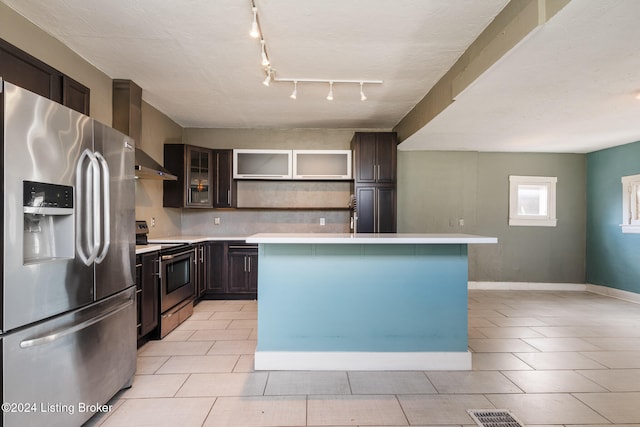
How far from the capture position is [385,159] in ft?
14.6

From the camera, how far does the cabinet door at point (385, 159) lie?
14.5 feet

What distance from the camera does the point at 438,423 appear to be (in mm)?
1809

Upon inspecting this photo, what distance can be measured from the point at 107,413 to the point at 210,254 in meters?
2.60

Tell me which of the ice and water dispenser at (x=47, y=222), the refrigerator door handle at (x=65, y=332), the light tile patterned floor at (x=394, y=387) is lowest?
the light tile patterned floor at (x=394, y=387)

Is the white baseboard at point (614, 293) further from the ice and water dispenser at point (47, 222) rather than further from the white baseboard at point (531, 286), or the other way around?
the ice and water dispenser at point (47, 222)

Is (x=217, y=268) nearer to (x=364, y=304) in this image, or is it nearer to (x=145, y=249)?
(x=145, y=249)

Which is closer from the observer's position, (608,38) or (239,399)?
(608,38)

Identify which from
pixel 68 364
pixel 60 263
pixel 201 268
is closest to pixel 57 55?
pixel 60 263

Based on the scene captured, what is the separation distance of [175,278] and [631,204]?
244 inches

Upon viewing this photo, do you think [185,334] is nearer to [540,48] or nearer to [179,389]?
[179,389]

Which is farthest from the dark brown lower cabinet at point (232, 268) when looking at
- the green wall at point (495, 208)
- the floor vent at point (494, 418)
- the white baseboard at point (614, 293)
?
the white baseboard at point (614, 293)

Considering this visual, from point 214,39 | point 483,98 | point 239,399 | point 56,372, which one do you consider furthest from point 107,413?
point 483,98

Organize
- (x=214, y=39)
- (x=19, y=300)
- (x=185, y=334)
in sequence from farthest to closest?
(x=185, y=334) < (x=214, y=39) < (x=19, y=300)

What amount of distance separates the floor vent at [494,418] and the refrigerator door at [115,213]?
2304mm
